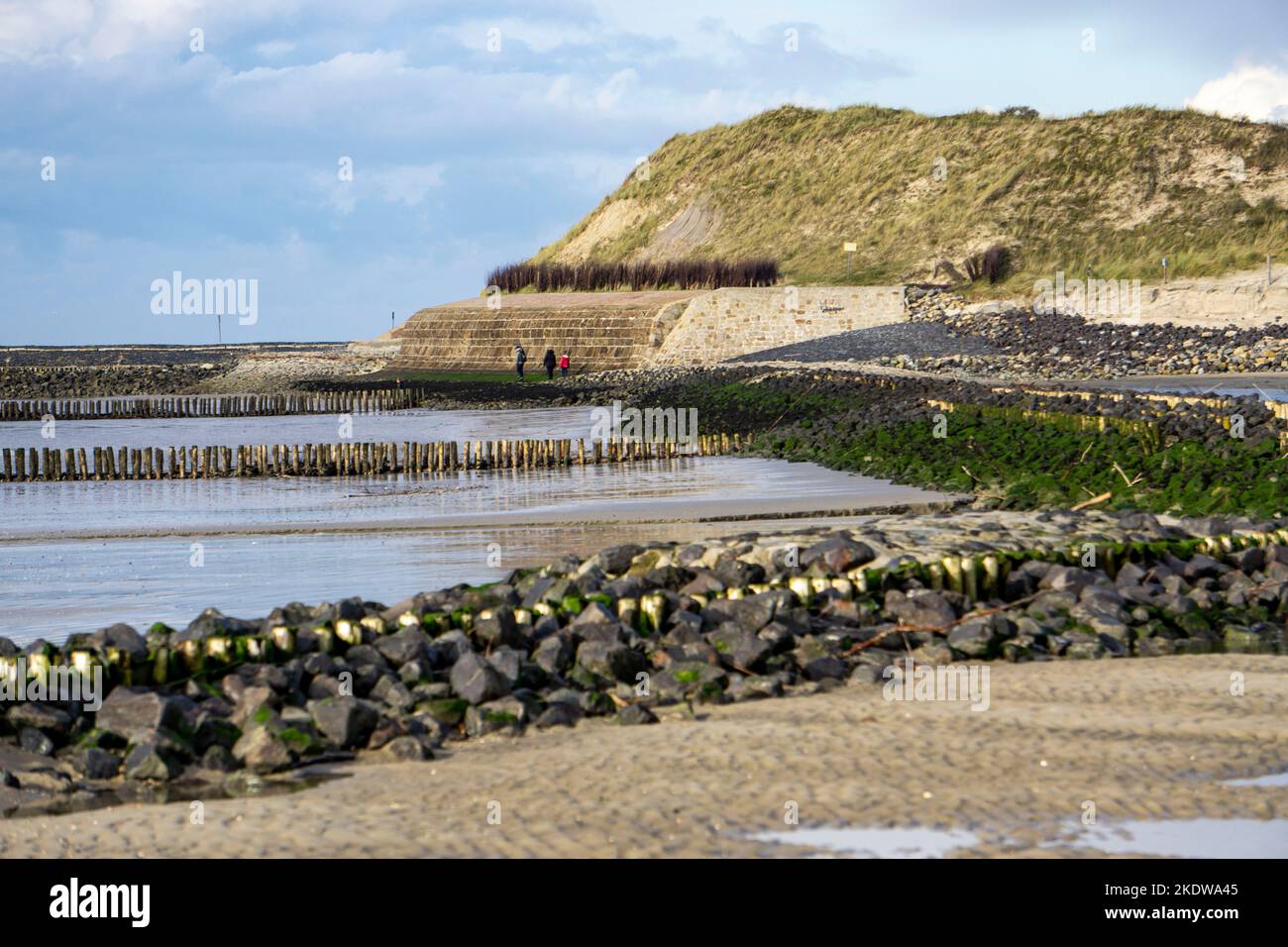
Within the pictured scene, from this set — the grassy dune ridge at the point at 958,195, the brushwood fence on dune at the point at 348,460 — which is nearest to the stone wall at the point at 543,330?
the grassy dune ridge at the point at 958,195

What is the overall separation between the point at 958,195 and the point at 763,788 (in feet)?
231

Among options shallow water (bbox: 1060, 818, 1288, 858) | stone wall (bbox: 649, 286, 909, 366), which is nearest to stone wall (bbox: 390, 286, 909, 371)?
stone wall (bbox: 649, 286, 909, 366)

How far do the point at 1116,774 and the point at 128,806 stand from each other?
476 centimetres

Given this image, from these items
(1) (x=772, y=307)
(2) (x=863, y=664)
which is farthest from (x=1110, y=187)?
(2) (x=863, y=664)

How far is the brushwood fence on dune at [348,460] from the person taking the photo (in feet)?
87.2

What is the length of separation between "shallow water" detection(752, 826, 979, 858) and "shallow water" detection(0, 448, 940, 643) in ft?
22.5

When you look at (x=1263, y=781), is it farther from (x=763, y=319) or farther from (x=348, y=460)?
(x=763, y=319)

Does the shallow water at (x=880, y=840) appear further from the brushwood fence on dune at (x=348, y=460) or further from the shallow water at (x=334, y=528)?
the brushwood fence on dune at (x=348, y=460)

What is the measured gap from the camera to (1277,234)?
200ft

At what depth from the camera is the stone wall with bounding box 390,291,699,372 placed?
5709 centimetres

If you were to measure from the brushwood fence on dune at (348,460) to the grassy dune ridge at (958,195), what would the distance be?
1468 inches

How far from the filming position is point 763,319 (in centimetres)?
5634

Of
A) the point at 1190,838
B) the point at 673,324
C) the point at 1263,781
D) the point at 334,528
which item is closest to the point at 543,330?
the point at 673,324
